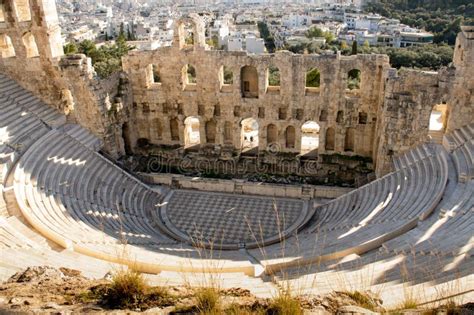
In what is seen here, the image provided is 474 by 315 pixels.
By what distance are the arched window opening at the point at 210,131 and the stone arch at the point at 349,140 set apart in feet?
27.5

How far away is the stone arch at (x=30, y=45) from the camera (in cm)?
2412

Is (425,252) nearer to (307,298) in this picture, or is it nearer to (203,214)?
(307,298)

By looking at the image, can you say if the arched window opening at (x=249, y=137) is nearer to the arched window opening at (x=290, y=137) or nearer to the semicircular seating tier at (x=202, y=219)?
the arched window opening at (x=290, y=137)

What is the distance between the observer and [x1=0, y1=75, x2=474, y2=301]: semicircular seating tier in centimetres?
1091

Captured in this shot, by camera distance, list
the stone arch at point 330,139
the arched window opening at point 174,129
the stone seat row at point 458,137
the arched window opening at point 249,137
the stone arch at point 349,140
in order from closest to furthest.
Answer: the stone seat row at point 458,137, the stone arch at point 349,140, the stone arch at point 330,139, the arched window opening at point 249,137, the arched window opening at point 174,129

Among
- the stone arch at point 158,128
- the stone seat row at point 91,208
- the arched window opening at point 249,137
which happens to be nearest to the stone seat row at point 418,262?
the stone seat row at point 91,208

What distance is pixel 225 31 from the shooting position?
100312 mm

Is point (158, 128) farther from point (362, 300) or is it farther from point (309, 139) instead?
point (362, 300)

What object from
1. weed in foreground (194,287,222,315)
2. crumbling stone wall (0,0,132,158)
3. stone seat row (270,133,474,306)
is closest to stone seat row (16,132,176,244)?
crumbling stone wall (0,0,132,158)

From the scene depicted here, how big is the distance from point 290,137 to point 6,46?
59.8ft

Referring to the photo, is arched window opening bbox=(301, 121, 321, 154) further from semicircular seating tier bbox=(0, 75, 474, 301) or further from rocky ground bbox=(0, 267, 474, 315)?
rocky ground bbox=(0, 267, 474, 315)

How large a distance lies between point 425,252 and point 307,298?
5981 millimetres

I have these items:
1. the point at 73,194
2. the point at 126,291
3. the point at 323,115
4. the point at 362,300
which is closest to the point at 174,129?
the point at 73,194

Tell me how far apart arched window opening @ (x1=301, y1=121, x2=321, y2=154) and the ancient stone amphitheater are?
5.22 meters
